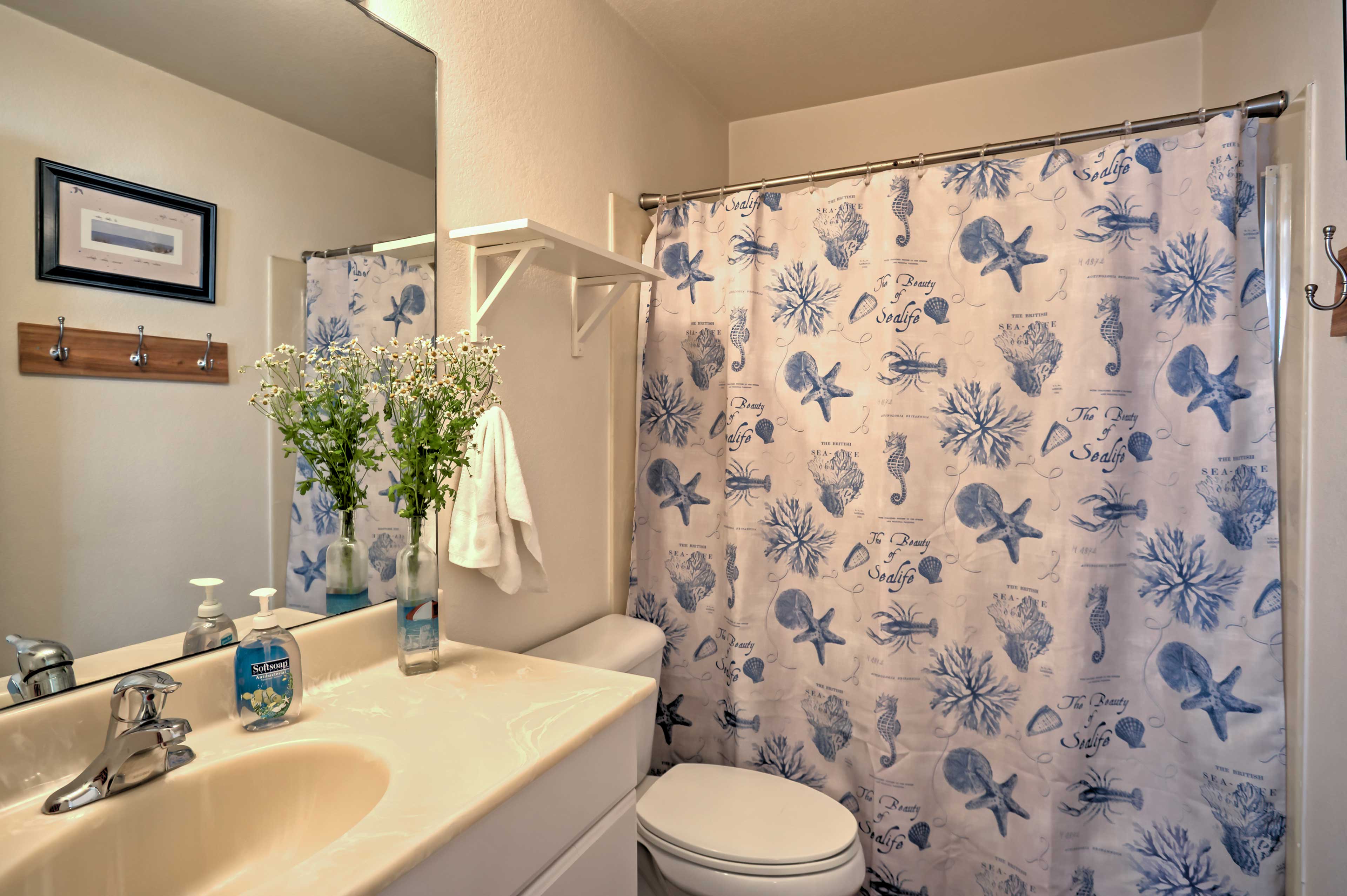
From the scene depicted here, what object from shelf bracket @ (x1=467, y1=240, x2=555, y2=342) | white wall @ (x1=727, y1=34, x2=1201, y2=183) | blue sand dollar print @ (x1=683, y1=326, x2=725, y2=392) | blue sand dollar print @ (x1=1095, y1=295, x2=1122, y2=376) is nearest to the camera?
shelf bracket @ (x1=467, y1=240, x2=555, y2=342)

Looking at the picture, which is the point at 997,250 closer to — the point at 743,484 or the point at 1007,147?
the point at 1007,147

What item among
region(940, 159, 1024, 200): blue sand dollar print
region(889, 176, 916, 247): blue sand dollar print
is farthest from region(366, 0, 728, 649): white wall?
region(940, 159, 1024, 200): blue sand dollar print

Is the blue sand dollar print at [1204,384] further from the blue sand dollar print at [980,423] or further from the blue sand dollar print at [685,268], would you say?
the blue sand dollar print at [685,268]

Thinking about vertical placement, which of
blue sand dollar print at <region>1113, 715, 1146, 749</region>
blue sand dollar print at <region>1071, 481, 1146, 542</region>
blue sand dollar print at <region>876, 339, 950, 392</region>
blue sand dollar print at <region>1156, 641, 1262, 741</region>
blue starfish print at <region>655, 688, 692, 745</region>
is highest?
blue sand dollar print at <region>876, 339, 950, 392</region>

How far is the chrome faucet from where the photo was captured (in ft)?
2.47

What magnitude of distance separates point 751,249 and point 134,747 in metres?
1.63

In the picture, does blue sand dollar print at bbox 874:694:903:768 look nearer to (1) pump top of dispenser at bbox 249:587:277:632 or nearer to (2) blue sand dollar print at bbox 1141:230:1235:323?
(2) blue sand dollar print at bbox 1141:230:1235:323

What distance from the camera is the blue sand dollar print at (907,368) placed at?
172 centimetres

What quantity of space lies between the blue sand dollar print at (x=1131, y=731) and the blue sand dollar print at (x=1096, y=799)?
0.29 ft

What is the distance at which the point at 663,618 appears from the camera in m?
1.98

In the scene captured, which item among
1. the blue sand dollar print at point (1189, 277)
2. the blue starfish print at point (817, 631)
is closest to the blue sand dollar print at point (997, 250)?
the blue sand dollar print at point (1189, 277)

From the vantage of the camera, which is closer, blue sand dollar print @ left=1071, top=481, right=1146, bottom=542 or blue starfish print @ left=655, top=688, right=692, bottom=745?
blue sand dollar print @ left=1071, top=481, right=1146, bottom=542

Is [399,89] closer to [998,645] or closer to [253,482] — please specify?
[253,482]

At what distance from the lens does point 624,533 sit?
2029 mm
